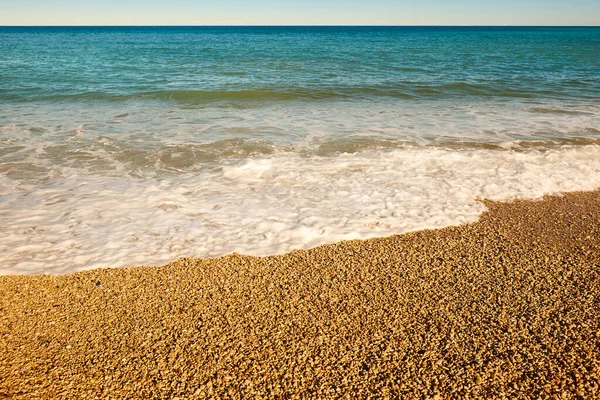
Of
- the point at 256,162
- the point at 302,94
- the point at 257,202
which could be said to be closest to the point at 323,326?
the point at 257,202

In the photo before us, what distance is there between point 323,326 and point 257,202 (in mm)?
2957

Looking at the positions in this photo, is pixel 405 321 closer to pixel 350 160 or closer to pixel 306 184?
pixel 306 184

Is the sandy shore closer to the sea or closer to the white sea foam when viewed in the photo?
the white sea foam

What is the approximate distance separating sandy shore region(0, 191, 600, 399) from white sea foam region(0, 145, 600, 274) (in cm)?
43

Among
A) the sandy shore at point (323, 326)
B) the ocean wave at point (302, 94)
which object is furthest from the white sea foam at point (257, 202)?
the ocean wave at point (302, 94)

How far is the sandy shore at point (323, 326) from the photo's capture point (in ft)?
9.20

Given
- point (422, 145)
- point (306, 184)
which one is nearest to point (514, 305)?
point (306, 184)

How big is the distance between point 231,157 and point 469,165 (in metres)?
4.66

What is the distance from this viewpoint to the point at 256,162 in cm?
775

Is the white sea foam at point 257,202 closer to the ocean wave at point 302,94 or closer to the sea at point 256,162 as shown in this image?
the sea at point 256,162

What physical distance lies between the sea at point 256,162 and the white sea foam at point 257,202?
28 millimetres

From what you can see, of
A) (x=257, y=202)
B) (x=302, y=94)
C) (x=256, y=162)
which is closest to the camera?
(x=257, y=202)

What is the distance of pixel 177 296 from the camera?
3.77 meters

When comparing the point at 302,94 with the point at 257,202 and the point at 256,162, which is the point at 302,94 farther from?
the point at 257,202
